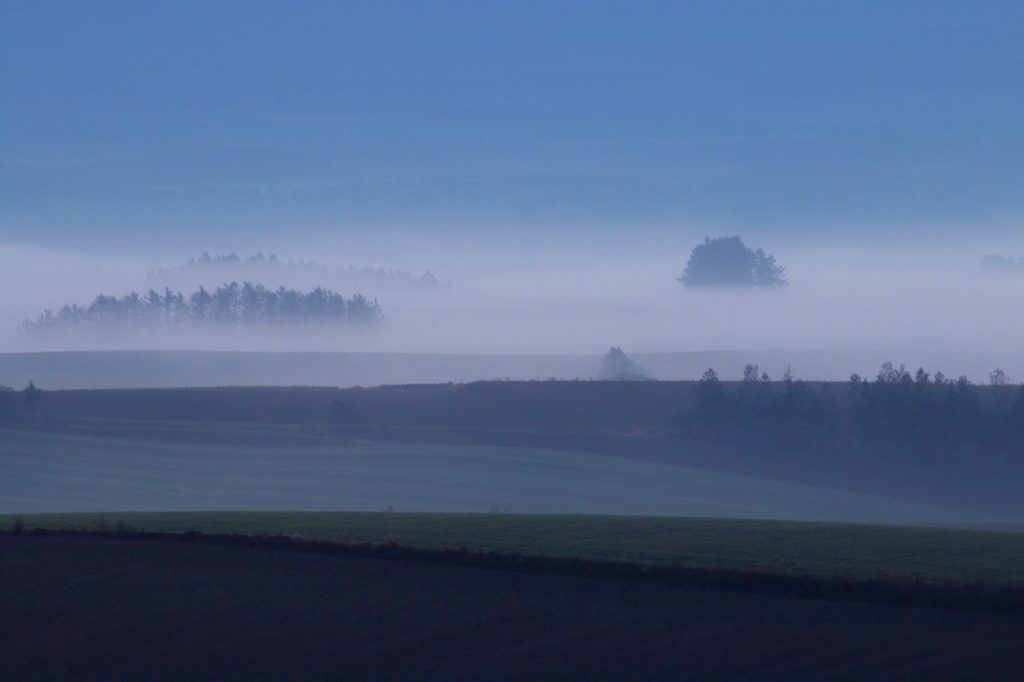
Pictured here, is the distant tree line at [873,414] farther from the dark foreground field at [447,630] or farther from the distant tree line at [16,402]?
the dark foreground field at [447,630]

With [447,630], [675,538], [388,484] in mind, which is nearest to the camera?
[447,630]

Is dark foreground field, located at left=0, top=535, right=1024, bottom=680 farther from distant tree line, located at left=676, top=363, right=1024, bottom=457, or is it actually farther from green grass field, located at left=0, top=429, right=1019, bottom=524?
distant tree line, located at left=676, top=363, right=1024, bottom=457

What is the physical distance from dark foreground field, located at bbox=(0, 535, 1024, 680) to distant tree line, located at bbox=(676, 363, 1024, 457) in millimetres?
49390

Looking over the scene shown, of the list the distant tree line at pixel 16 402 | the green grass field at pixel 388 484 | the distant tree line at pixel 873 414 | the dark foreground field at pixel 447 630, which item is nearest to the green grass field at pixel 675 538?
the dark foreground field at pixel 447 630

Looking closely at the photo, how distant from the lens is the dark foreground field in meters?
10.2

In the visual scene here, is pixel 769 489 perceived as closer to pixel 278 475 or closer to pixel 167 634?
pixel 278 475

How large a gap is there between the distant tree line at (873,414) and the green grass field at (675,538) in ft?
126

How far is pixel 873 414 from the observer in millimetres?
60250

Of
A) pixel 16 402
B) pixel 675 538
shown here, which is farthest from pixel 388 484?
pixel 16 402

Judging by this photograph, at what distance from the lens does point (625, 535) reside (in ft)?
65.9

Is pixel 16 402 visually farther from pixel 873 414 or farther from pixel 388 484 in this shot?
pixel 873 414

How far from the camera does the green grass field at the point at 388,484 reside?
4262 cm

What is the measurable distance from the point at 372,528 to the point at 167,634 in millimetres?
8729

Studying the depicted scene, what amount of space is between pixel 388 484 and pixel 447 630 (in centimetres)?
3588
